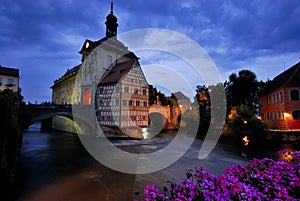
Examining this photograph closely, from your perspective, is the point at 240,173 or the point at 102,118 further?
the point at 102,118

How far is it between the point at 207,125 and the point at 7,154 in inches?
997

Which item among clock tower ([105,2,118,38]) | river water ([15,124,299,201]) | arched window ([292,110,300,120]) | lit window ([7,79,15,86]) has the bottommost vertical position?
river water ([15,124,299,201])

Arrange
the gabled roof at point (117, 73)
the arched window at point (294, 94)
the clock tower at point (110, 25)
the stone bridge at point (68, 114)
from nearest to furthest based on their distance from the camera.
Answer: the stone bridge at point (68, 114), the arched window at point (294, 94), the gabled roof at point (117, 73), the clock tower at point (110, 25)

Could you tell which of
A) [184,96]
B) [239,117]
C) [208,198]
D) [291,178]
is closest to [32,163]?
[208,198]

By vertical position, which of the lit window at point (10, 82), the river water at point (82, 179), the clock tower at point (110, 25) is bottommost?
the river water at point (82, 179)

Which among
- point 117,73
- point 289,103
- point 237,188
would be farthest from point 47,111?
point 289,103

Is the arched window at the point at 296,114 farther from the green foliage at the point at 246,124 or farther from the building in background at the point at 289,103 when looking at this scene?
the green foliage at the point at 246,124

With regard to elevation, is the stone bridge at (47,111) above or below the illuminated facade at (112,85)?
below

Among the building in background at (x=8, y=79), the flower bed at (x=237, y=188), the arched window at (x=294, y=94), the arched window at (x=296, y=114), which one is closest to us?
the flower bed at (x=237, y=188)

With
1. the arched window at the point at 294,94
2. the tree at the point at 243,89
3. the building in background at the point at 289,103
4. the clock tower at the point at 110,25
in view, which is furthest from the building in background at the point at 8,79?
the arched window at the point at 294,94

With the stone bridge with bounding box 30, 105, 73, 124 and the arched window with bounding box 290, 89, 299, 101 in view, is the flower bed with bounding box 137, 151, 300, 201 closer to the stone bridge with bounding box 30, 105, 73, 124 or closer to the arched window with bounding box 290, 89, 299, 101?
the stone bridge with bounding box 30, 105, 73, 124

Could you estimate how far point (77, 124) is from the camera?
70.7ft

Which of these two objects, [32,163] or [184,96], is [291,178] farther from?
[184,96]

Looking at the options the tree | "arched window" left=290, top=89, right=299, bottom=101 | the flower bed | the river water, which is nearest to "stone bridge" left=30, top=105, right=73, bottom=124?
the river water
